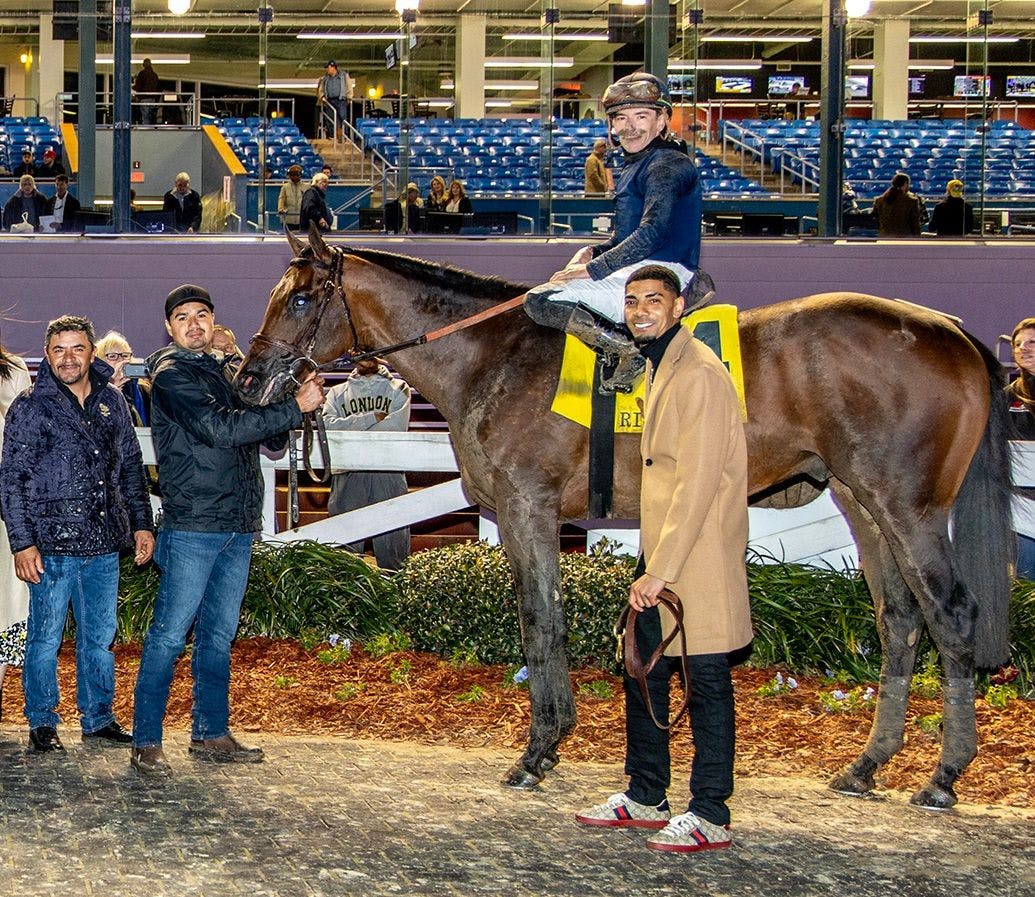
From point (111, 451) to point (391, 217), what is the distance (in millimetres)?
8901

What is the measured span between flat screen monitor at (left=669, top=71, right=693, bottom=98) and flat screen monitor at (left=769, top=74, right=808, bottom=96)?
86 centimetres

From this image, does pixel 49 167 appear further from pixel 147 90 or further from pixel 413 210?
pixel 413 210

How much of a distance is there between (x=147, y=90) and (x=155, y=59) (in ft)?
1.16

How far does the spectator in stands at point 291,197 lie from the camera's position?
15156mm

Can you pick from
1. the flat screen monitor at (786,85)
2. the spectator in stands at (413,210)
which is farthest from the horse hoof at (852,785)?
the spectator in stands at (413,210)

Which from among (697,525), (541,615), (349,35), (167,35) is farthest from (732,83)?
(697,525)

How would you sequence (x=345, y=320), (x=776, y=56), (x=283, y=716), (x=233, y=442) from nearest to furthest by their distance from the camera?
(x=233, y=442)
(x=345, y=320)
(x=283, y=716)
(x=776, y=56)

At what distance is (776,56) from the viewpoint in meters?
15.4

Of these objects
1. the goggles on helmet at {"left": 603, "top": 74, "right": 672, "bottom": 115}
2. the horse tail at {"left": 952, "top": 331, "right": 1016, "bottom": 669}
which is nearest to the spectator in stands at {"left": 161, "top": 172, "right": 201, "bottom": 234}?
the goggles on helmet at {"left": 603, "top": 74, "right": 672, "bottom": 115}

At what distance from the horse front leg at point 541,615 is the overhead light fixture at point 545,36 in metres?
9.46

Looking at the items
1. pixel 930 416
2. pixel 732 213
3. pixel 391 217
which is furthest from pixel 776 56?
pixel 930 416

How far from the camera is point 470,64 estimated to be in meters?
15.2

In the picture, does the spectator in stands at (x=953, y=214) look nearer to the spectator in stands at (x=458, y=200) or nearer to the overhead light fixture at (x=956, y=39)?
the overhead light fixture at (x=956, y=39)

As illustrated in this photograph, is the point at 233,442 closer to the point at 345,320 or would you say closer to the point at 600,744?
the point at 345,320
